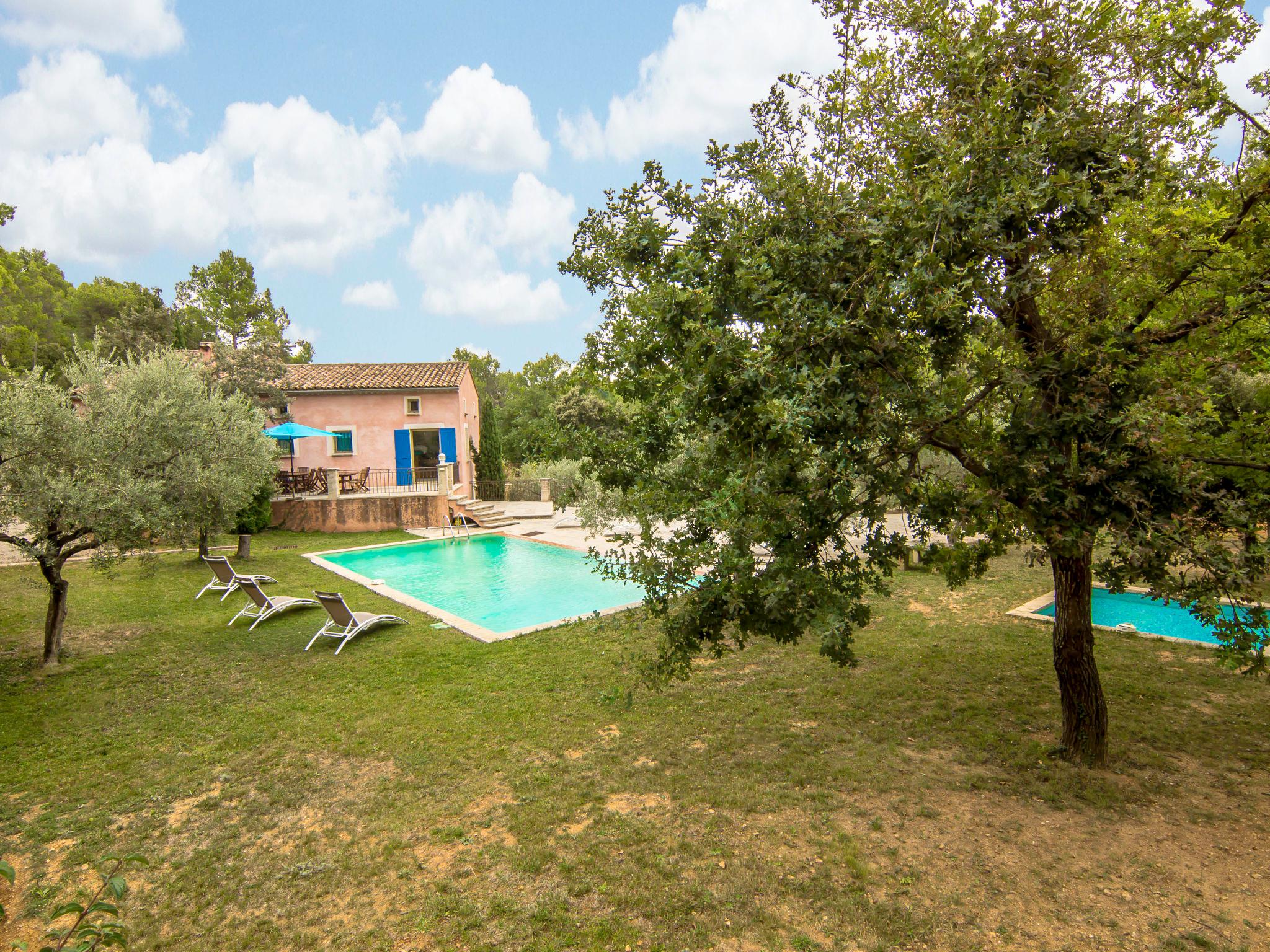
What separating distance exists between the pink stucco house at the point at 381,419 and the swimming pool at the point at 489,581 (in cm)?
603

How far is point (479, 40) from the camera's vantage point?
52.0 feet

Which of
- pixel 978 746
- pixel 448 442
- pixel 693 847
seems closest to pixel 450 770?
pixel 693 847

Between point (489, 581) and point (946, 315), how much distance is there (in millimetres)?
13481

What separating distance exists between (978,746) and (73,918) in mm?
7055

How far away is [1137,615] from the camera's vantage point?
38.7 feet

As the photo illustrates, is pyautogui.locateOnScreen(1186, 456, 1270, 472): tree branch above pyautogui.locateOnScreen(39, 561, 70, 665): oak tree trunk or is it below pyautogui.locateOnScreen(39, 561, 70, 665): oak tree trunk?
above

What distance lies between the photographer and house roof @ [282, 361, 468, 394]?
2438cm

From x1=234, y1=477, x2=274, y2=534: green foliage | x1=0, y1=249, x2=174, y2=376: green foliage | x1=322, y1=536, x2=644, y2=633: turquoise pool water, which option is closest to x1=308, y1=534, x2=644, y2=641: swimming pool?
x1=322, y1=536, x2=644, y2=633: turquoise pool water

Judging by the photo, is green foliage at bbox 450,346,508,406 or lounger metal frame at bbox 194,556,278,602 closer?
lounger metal frame at bbox 194,556,278,602

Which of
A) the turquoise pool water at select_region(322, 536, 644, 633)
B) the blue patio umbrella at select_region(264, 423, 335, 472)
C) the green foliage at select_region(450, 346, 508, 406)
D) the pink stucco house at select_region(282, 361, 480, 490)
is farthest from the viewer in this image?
the green foliage at select_region(450, 346, 508, 406)

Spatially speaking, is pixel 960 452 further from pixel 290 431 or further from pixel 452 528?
pixel 290 431

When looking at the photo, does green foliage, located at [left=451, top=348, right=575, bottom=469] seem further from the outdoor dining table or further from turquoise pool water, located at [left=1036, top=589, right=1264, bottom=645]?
turquoise pool water, located at [left=1036, top=589, right=1264, bottom=645]

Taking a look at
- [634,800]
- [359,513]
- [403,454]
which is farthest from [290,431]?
[634,800]

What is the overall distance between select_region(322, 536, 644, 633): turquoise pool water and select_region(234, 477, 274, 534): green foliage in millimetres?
2947
